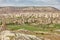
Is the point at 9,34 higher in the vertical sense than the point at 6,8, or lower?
higher

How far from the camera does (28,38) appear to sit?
13750mm

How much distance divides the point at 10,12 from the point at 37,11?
13.2 meters

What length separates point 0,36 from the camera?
1417cm

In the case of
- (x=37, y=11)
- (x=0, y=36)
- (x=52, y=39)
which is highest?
(x=0, y=36)

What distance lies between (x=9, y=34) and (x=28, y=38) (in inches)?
51.8

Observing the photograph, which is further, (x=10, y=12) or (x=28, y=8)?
(x=28, y=8)

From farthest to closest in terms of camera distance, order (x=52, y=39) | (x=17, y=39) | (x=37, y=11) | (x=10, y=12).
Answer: (x=37, y=11) → (x=10, y=12) → (x=52, y=39) → (x=17, y=39)

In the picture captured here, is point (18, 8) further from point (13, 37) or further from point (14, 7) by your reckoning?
point (13, 37)

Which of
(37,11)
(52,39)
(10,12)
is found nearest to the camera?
(52,39)

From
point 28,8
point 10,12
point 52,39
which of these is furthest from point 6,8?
point 52,39

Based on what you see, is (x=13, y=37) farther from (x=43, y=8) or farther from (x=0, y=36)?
(x=43, y=8)

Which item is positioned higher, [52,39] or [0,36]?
[0,36]

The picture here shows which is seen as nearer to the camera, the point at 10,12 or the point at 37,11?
the point at 10,12

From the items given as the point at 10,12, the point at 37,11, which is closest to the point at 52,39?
the point at 10,12
